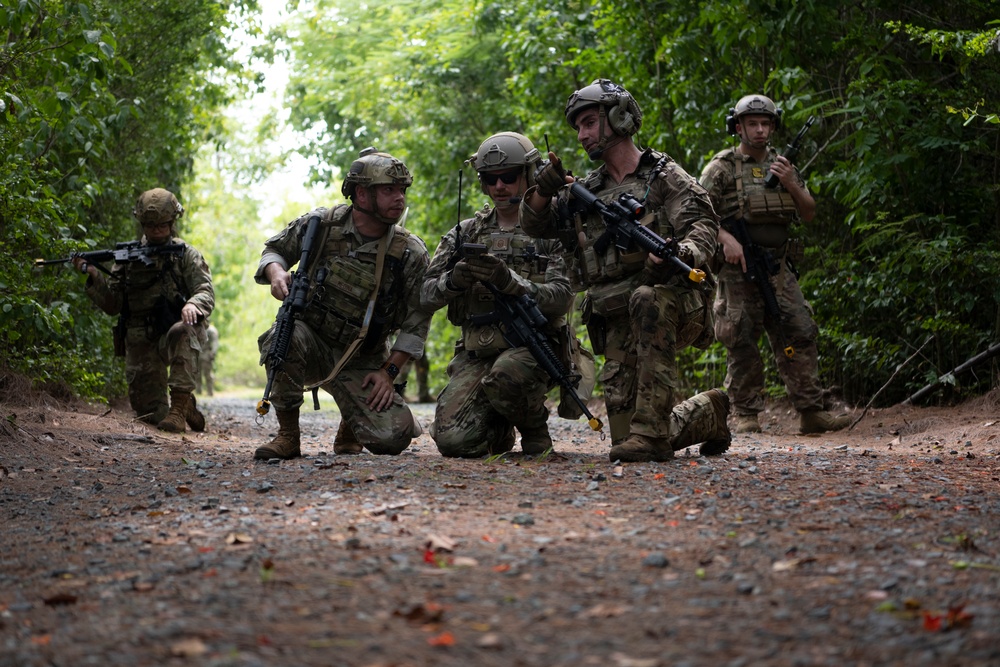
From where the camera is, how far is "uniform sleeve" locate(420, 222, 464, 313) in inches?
253

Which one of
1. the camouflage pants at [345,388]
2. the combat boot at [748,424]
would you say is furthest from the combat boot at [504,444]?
the combat boot at [748,424]

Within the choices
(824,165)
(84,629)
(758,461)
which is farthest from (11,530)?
(824,165)

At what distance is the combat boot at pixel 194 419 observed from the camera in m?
9.88

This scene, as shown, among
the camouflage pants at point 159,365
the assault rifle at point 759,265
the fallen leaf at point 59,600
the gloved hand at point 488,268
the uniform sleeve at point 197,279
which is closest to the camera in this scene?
the fallen leaf at point 59,600

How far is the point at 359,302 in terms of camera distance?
6.80m

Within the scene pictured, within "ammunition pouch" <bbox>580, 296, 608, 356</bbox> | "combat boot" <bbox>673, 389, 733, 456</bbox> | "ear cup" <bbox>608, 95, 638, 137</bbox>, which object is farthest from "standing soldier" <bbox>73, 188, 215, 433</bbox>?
"combat boot" <bbox>673, 389, 733, 456</bbox>

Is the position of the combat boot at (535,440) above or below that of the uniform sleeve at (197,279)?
below

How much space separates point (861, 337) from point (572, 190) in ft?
13.3

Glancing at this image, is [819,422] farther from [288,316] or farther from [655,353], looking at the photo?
[288,316]

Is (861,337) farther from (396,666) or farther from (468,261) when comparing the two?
(396,666)

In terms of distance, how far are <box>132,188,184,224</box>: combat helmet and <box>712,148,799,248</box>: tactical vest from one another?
4522 millimetres

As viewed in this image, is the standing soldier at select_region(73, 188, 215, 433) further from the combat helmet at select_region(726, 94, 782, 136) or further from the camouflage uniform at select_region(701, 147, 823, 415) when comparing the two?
the combat helmet at select_region(726, 94, 782, 136)

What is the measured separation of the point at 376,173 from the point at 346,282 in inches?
27.5

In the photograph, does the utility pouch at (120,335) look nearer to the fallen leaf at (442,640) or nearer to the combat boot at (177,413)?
the combat boot at (177,413)
